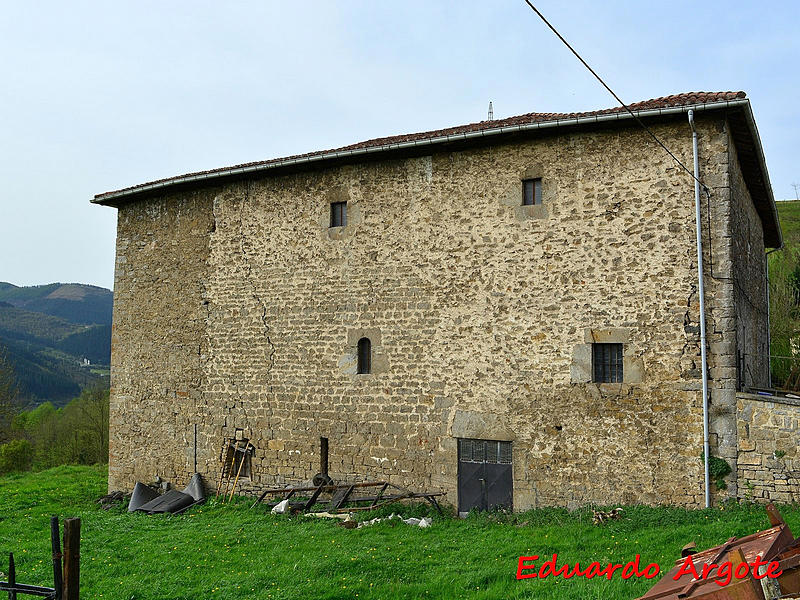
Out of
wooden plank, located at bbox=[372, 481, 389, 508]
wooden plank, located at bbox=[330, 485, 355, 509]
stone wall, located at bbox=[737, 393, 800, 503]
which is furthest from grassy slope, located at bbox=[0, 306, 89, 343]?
stone wall, located at bbox=[737, 393, 800, 503]

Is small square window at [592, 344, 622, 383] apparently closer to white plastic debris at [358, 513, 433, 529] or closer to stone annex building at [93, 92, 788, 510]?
stone annex building at [93, 92, 788, 510]

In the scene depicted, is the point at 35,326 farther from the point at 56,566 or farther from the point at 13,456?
the point at 56,566

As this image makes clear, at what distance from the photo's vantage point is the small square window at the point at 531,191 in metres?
9.80

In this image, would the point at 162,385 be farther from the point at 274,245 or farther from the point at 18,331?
the point at 18,331

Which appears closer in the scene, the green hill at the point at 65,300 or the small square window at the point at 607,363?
the small square window at the point at 607,363

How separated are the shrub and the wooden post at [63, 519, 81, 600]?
23.6 meters

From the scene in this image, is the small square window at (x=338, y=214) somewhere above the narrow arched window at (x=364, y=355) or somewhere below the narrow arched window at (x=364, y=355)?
above

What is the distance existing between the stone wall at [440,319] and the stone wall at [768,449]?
0.54 m

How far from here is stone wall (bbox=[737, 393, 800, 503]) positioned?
8.12m

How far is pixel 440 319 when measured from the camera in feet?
33.6

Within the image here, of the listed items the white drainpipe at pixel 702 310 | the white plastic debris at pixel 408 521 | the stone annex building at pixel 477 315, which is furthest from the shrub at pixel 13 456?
the white drainpipe at pixel 702 310

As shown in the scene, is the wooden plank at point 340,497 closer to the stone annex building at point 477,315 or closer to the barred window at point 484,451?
the stone annex building at point 477,315

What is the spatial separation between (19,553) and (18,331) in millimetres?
130978

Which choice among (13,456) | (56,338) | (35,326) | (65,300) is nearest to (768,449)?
(13,456)
